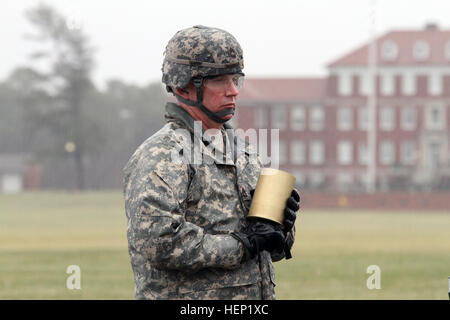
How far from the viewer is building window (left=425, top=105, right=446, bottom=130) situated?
92688 mm

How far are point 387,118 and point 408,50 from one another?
7.21 metres

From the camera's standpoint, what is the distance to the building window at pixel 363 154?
3634 inches

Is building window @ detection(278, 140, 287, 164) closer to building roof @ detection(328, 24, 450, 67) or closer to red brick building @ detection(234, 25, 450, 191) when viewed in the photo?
red brick building @ detection(234, 25, 450, 191)

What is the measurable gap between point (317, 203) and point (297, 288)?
47.8 m

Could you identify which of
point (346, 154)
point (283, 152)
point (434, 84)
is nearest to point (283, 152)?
point (283, 152)

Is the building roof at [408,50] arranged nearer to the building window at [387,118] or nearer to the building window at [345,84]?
the building window at [345,84]

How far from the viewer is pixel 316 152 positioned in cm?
9469

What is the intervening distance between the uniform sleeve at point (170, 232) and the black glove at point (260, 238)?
37 mm

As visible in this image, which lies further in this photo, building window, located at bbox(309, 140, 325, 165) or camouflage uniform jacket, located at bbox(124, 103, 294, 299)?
building window, located at bbox(309, 140, 325, 165)

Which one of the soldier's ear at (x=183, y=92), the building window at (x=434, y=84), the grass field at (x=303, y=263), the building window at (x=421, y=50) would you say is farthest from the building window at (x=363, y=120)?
the soldier's ear at (x=183, y=92)

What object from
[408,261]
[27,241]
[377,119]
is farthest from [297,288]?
[377,119]

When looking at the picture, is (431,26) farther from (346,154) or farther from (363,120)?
(346,154)

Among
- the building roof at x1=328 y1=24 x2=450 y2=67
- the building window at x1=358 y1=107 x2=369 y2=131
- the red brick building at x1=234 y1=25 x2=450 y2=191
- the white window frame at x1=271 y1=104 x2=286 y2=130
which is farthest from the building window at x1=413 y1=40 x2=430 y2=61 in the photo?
the white window frame at x1=271 y1=104 x2=286 y2=130
